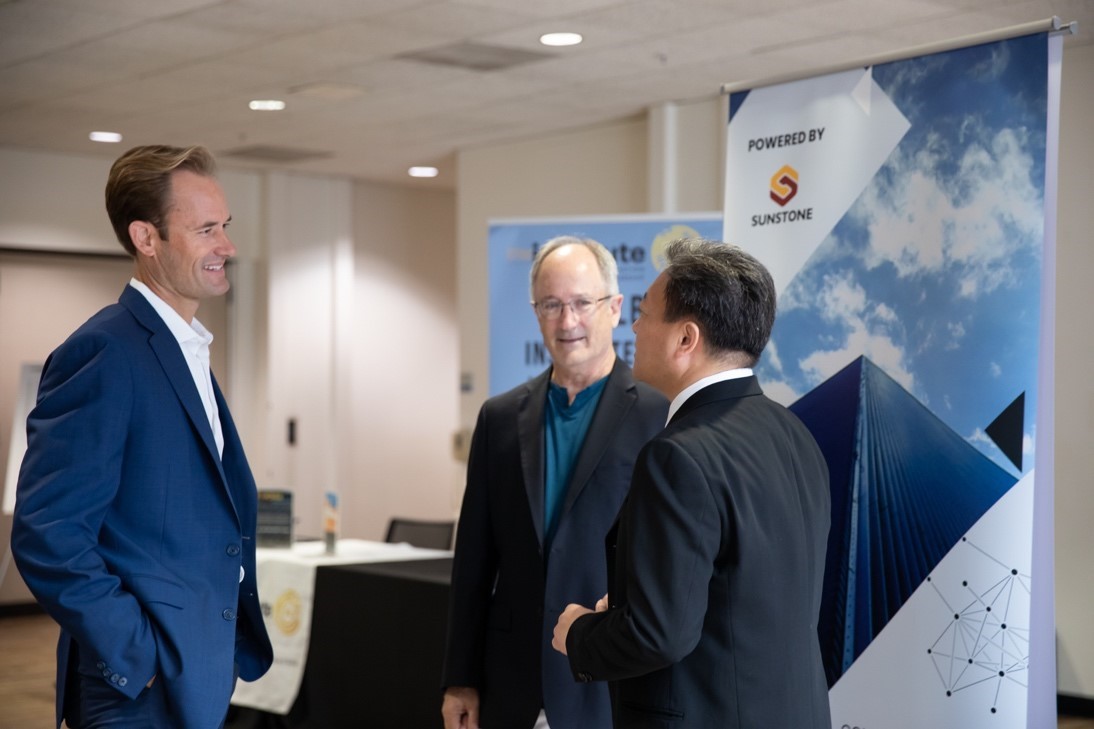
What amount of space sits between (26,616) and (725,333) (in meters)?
8.40

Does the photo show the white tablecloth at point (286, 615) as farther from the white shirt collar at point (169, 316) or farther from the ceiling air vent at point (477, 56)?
the white shirt collar at point (169, 316)

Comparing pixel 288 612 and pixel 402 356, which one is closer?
pixel 288 612

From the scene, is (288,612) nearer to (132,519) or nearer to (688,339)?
(132,519)

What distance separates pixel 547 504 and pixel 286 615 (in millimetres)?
3175

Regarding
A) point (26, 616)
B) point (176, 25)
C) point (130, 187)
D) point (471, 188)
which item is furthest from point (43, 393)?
point (26, 616)

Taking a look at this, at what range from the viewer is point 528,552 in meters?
2.60

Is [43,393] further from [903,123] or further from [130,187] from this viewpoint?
[903,123]

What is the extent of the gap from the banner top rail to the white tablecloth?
2901 mm

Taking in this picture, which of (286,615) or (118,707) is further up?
(118,707)

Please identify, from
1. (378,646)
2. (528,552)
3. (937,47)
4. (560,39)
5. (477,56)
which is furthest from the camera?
(477,56)

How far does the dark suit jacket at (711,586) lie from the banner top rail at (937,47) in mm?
1224

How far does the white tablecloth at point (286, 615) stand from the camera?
5.37 metres

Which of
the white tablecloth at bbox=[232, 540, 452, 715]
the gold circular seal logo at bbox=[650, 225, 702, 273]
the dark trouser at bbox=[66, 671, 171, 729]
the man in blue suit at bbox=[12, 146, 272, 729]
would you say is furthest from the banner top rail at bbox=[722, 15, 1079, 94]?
the white tablecloth at bbox=[232, 540, 452, 715]

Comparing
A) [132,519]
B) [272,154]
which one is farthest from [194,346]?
[272,154]
